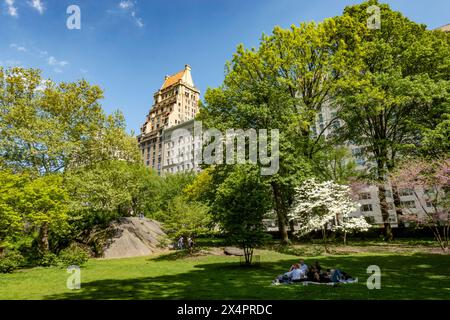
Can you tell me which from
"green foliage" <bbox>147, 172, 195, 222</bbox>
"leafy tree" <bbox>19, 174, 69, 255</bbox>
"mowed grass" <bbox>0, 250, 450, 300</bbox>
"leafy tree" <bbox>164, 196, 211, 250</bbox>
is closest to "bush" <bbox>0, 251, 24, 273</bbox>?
"mowed grass" <bbox>0, 250, 450, 300</bbox>

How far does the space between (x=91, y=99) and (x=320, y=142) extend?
24889 mm

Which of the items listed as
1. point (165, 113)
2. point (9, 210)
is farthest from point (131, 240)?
point (165, 113)

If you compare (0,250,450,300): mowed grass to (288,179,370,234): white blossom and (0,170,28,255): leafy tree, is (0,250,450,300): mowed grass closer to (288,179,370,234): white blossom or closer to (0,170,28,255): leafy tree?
(0,170,28,255): leafy tree

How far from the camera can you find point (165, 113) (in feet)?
423

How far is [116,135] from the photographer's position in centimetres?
3008

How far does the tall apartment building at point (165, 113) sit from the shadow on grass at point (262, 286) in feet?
348

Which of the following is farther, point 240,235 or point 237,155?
point 237,155

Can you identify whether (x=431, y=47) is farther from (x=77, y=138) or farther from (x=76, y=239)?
(x=76, y=239)

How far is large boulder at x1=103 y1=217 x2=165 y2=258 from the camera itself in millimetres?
28109

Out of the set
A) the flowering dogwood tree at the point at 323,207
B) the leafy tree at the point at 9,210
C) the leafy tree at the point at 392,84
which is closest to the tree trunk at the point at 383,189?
the leafy tree at the point at 392,84

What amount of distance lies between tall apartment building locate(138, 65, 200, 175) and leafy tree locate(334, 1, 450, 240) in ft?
303

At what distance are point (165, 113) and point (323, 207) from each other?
111 meters
